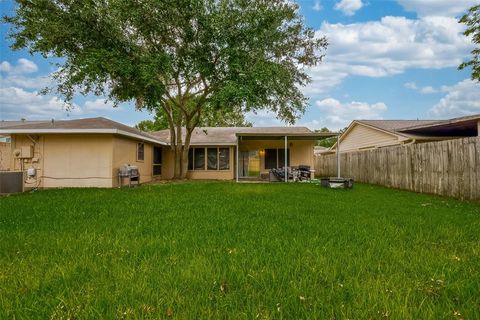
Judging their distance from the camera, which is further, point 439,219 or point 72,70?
point 72,70

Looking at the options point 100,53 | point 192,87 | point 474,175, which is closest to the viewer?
point 474,175

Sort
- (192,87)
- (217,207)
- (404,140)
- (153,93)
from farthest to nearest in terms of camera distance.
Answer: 1. (192,87)
2. (404,140)
3. (153,93)
4. (217,207)

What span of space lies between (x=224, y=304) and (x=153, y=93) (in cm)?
1436

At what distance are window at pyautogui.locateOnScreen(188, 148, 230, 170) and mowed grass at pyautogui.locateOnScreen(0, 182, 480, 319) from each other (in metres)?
15.0

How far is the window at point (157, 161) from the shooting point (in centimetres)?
1953

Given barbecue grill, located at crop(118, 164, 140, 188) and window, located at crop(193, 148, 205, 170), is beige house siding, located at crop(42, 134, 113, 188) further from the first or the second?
window, located at crop(193, 148, 205, 170)

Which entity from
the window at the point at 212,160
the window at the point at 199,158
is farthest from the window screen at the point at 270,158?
the window at the point at 199,158

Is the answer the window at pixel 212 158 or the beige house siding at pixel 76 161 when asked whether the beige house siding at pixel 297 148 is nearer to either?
the window at pixel 212 158

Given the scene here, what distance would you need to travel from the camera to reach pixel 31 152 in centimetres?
1409

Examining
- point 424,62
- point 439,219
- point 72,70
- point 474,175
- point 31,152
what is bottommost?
point 439,219

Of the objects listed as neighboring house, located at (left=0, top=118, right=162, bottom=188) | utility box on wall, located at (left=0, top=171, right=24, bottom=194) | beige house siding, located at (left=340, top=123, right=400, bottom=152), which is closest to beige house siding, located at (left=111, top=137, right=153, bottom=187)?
neighboring house, located at (left=0, top=118, right=162, bottom=188)

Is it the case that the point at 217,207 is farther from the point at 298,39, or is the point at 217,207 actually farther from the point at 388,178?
the point at 298,39

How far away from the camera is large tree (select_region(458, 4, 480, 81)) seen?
55.5 feet

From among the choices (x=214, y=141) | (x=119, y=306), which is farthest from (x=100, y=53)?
(x=119, y=306)
